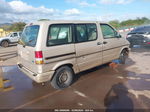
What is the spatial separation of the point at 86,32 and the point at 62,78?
66.0 inches

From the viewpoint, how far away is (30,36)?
376cm

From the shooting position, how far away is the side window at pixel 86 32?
13.3 feet

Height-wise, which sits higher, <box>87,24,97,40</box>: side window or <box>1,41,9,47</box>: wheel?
<box>87,24,97,40</box>: side window

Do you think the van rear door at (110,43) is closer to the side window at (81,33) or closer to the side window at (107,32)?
the side window at (107,32)

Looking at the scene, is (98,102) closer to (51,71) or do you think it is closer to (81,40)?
(51,71)

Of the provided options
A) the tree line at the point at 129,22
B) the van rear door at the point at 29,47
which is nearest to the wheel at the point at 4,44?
the van rear door at the point at 29,47

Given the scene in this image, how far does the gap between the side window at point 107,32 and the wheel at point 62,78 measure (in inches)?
75.7

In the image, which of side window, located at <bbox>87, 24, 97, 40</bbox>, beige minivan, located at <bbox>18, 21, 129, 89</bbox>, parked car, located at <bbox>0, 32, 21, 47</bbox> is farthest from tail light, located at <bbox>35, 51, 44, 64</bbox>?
parked car, located at <bbox>0, 32, 21, 47</bbox>

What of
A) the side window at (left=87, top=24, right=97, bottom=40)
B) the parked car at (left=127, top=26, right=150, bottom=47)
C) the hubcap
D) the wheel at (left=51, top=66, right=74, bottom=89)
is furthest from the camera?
the parked car at (left=127, top=26, right=150, bottom=47)

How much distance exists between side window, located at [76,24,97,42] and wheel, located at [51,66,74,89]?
100 cm

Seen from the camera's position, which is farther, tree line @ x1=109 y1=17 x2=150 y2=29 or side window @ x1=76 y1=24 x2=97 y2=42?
tree line @ x1=109 y1=17 x2=150 y2=29

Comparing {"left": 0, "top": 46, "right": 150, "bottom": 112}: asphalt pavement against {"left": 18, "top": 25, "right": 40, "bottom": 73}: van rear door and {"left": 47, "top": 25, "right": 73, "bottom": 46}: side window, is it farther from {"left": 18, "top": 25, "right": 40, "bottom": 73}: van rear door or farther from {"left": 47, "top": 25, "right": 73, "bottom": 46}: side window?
{"left": 47, "top": 25, "right": 73, "bottom": 46}: side window

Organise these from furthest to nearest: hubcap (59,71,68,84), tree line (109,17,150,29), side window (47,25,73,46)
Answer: tree line (109,17,150,29)
hubcap (59,71,68,84)
side window (47,25,73,46)

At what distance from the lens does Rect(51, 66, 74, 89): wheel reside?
12.5 ft
